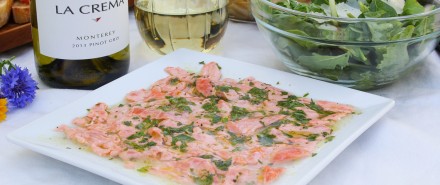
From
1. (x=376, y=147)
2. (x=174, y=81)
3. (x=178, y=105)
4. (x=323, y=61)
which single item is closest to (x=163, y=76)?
(x=174, y=81)

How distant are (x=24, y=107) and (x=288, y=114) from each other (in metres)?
0.39

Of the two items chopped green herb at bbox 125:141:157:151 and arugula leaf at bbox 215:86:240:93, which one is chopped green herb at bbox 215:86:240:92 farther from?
chopped green herb at bbox 125:141:157:151

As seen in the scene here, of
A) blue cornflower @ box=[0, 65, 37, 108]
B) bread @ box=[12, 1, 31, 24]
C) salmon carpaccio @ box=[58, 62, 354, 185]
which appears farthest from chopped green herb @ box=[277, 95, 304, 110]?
bread @ box=[12, 1, 31, 24]

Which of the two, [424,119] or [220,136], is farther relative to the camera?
[424,119]

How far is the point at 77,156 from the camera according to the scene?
0.79 meters

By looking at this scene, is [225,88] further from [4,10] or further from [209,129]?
[4,10]

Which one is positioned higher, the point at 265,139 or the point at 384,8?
the point at 384,8

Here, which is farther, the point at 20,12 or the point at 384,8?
the point at 20,12

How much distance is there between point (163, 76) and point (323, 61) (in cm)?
25

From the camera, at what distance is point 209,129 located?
2.83ft

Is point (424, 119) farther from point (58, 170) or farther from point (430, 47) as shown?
point (58, 170)

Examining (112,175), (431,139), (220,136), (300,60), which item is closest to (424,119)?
(431,139)

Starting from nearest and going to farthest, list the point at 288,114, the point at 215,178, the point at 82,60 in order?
the point at 215,178, the point at 288,114, the point at 82,60

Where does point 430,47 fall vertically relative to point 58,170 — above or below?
above
